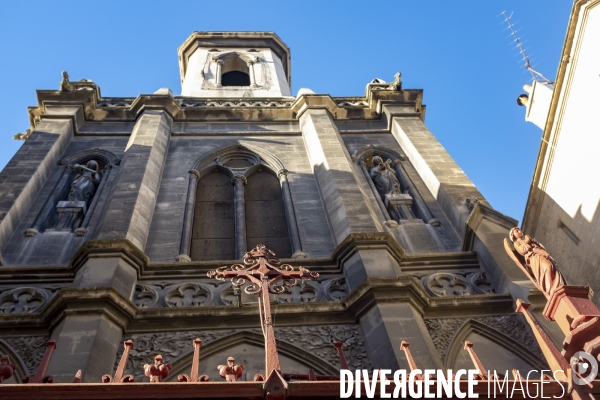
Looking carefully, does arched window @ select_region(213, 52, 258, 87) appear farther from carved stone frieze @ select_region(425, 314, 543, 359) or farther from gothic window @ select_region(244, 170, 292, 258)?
carved stone frieze @ select_region(425, 314, 543, 359)

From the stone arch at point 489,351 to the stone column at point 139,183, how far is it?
5.33 meters

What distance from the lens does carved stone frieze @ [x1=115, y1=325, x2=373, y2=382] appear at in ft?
27.5

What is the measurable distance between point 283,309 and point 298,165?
652cm

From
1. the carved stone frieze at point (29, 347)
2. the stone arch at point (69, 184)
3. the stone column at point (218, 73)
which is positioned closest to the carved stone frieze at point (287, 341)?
the carved stone frieze at point (29, 347)

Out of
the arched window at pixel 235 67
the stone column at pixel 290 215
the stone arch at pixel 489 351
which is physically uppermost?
the arched window at pixel 235 67

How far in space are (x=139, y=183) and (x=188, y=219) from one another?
47.8 inches

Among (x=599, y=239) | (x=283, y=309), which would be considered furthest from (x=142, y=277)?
(x=599, y=239)

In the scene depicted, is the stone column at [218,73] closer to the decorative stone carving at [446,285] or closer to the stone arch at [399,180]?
the stone arch at [399,180]

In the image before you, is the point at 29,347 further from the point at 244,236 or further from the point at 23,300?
the point at 244,236

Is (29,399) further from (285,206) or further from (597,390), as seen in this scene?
(285,206)

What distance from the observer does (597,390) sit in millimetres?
5125

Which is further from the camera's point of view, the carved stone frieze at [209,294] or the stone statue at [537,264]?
the carved stone frieze at [209,294]

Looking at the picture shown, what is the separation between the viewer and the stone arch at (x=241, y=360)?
328 inches

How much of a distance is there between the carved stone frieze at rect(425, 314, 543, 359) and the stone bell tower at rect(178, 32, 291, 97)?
48.0ft
